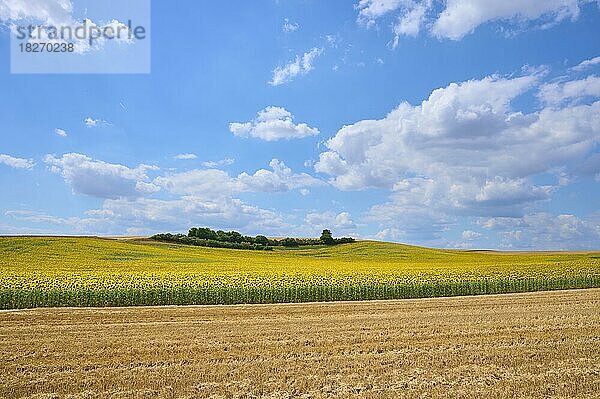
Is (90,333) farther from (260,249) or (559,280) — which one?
(260,249)

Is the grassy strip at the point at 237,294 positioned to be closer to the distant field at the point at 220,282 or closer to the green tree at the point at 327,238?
the distant field at the point at 220,282

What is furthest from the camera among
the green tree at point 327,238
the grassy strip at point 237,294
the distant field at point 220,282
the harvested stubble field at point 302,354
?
the green tree at point 327,238

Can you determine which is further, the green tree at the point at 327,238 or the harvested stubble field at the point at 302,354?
the green tree at the point at 327,238

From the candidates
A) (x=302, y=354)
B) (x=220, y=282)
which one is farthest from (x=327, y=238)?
(x=302, y=354)

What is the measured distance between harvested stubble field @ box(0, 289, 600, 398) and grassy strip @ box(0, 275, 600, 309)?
8.56ft

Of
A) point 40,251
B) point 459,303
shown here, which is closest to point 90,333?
point 459,303

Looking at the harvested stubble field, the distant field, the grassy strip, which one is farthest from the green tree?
the harvested stubble field

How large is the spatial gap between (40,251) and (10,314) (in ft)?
84.9

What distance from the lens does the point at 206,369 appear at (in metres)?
12.1

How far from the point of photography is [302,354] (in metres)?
13.4

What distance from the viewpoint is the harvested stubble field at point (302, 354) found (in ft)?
35.0

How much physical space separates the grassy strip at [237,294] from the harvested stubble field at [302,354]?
2.61m

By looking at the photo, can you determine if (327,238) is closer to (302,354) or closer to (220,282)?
(220,282)

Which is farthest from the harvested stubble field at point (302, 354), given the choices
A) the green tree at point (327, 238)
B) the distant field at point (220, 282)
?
the green tree at point (327, 238)
